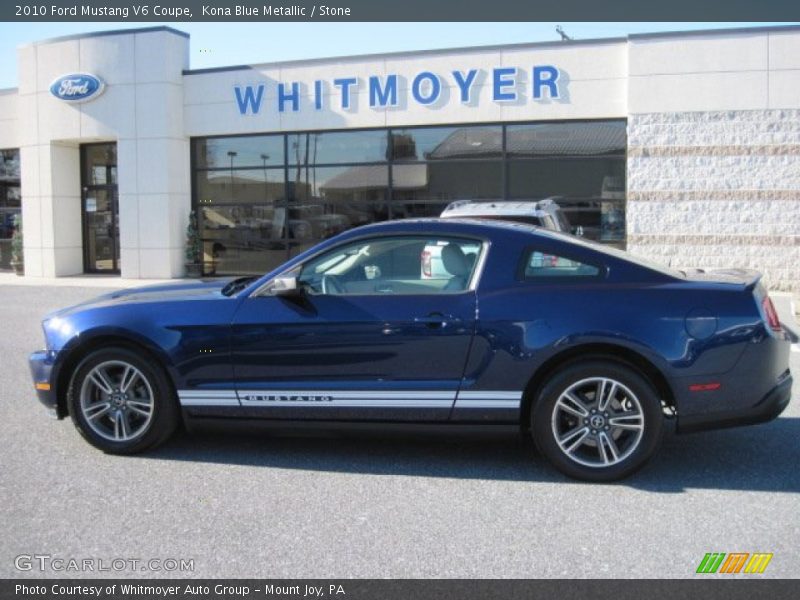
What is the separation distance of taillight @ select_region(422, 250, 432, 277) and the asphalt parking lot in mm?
1209

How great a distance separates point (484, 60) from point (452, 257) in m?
12.9

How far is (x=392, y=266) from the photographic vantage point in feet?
17.9

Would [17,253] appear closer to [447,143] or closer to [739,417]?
[447,143]

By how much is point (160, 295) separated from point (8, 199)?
20.3 metres

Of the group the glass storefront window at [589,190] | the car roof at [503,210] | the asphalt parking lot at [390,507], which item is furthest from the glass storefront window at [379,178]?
the asphalt parking lot at [390,507]

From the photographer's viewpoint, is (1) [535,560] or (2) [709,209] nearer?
(1) [535,560]

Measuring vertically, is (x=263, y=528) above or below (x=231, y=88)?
below

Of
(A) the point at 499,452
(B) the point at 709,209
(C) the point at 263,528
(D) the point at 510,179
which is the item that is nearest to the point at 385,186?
(D) the point at 510,179

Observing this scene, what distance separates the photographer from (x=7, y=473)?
17.2 feet

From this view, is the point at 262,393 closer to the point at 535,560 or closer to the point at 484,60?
the point at 535,560

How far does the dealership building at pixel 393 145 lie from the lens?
630 inches

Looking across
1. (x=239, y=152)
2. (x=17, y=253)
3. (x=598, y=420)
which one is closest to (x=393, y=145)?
(x=239, y=152)

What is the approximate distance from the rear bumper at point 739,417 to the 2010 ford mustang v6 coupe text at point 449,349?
0.01m

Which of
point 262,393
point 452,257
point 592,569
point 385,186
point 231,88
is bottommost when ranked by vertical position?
point 592,569
